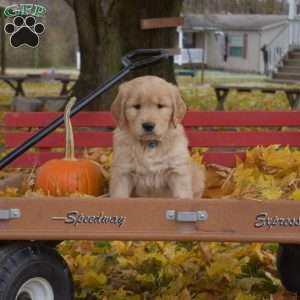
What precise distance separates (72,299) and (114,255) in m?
0.94

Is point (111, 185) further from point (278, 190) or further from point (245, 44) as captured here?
point (245, 44)

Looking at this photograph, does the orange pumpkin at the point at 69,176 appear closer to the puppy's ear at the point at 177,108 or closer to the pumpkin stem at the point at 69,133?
the pumpkin stem at the point at 69,133

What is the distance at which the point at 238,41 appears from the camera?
3994cm

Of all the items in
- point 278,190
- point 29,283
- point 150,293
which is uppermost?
point 278,190

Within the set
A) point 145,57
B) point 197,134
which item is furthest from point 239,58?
point 145,57

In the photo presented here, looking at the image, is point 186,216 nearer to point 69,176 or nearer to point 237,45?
point 69,176

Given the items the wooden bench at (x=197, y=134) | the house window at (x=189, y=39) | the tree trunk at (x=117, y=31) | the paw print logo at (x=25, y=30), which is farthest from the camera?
the house window at (x=189, y=39)

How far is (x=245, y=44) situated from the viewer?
39.2 metres

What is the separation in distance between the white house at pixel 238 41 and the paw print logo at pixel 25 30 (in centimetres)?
3070

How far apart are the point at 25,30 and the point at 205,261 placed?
59.6 inches

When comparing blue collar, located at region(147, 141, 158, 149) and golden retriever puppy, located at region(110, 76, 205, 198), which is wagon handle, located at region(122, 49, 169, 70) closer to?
golden retriever puppy, located at region(110, 76, 205, 198)

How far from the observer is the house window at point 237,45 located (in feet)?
129

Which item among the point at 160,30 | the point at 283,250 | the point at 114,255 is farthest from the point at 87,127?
the point at 160,30

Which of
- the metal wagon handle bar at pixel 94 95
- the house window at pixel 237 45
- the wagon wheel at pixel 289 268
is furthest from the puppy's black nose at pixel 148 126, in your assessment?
the house window at pixel 237 45
